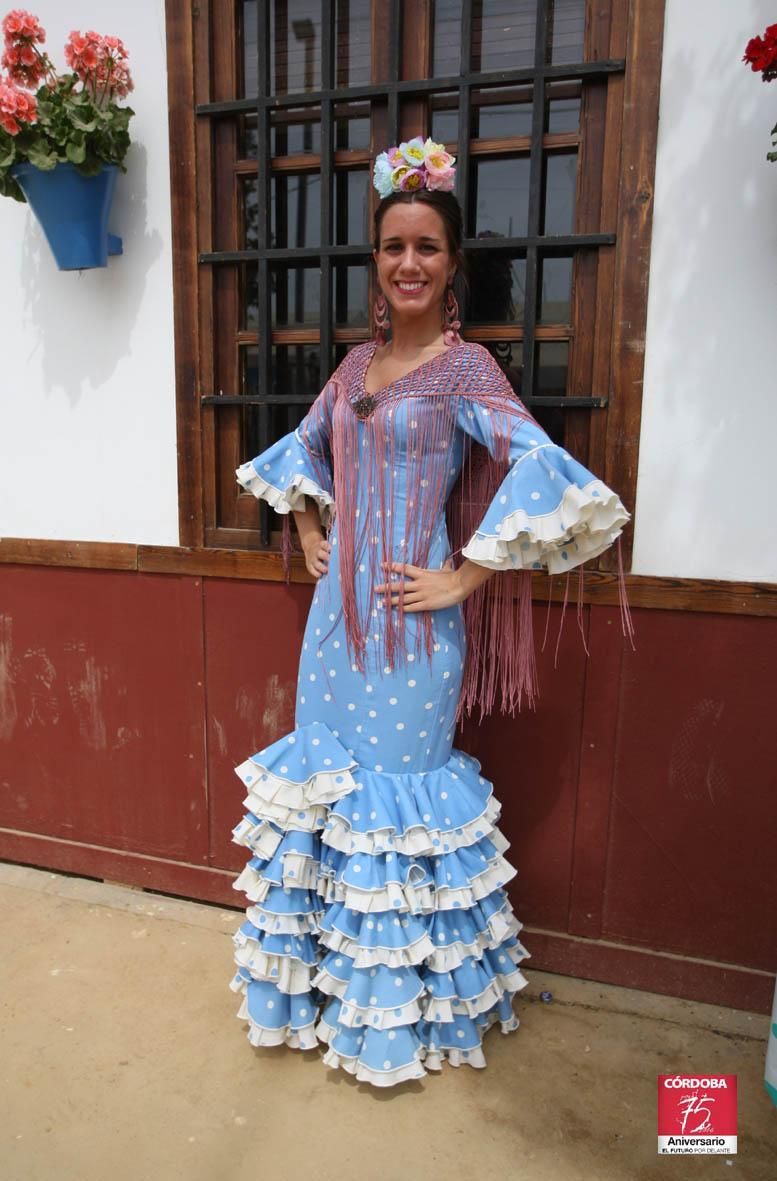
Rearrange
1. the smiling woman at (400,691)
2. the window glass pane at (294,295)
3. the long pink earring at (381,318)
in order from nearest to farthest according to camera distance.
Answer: the smiling woman at (400,691) < the long pink earring at (381,318) < the window glass pane at (294,295)

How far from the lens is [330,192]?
2213mm

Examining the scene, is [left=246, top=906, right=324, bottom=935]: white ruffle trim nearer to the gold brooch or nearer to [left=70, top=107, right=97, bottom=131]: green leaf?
the gold brooch

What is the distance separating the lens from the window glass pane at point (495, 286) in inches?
84.0

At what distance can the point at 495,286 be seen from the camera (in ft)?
7.06

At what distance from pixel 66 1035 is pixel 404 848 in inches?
41.6

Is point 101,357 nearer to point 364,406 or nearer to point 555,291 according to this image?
point 364,406

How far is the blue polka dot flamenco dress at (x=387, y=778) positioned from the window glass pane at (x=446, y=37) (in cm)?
82

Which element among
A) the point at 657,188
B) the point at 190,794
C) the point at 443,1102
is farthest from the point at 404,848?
the point at 657,188

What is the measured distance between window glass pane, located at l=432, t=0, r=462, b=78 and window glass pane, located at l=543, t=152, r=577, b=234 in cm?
34

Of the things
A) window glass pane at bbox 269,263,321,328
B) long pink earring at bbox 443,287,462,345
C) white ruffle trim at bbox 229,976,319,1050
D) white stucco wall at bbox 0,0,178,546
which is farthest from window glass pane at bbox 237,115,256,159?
white ruffle trim at bbox 229,976,319,1050

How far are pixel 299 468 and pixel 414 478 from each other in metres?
0.35

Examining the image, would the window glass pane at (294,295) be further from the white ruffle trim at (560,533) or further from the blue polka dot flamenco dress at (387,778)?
the white ruffle trim at (560,533)

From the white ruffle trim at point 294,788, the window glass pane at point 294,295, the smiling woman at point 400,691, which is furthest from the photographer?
the window glass pane at point 294,295

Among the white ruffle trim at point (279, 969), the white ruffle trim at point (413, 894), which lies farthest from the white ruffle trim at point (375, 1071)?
the white ruffle trim at point (413, 894)
